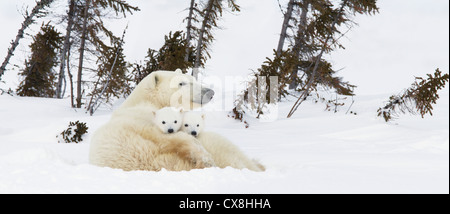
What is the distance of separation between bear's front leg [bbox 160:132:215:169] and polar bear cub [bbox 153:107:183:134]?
0.15 metres

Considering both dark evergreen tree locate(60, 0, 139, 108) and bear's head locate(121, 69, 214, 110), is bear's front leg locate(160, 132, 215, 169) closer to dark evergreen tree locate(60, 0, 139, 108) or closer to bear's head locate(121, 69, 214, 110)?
bear's head locate(121, 69, 214, 110)

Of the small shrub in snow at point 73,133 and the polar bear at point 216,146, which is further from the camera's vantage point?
the small shrub in snow at point 73,133

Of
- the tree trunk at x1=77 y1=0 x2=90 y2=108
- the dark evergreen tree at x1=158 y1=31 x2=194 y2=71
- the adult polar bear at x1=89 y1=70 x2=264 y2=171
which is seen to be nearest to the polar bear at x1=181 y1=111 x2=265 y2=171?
the adult polar bear at x1=89 y1=70 x2=264 y2=171

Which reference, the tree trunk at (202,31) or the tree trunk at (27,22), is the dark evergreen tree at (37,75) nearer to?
the tree trunk at (27,22)

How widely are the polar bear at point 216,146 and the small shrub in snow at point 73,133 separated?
5068mm

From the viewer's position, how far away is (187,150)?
8.85ft

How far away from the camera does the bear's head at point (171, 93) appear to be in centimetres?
330

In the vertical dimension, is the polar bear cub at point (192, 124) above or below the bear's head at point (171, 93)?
below

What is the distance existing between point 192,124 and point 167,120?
0.98 ft

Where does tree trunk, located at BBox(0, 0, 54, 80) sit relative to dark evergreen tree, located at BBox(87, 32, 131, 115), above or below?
above

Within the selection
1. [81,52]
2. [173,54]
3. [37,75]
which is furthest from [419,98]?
[37,75]

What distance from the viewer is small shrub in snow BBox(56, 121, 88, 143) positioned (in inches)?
293

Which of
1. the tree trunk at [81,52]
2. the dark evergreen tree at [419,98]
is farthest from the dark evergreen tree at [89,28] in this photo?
the dark evergreen tree at [419,98]
